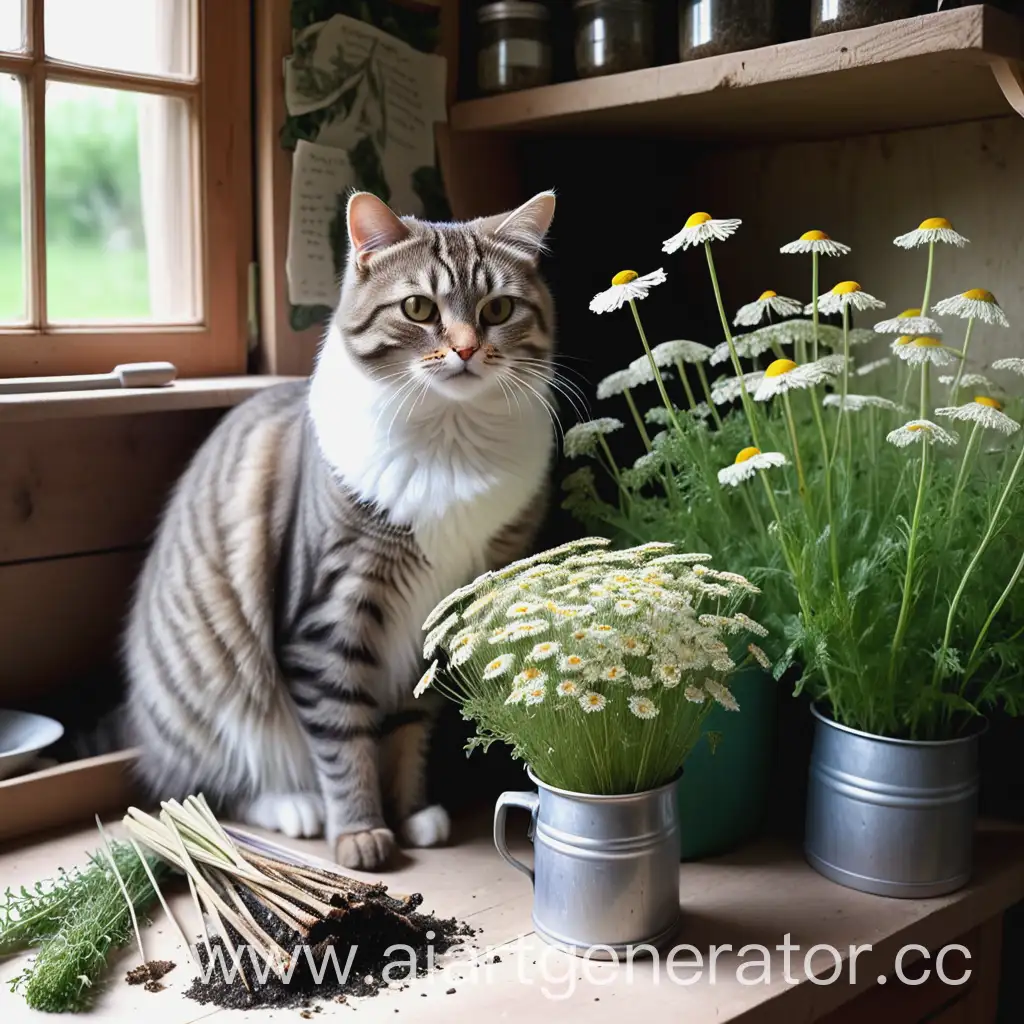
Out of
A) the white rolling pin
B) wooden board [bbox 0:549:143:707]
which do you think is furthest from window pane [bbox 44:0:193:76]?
wooden board [bbox 0:549:143:707]

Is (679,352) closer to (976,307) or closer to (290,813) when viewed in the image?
(976,307)

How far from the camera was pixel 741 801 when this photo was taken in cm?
123

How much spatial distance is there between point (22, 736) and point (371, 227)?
763 mm

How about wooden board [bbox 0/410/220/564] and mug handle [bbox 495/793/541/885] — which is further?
wooden board [bbox 0/410/220/564]

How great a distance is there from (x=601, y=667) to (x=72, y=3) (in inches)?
43.1

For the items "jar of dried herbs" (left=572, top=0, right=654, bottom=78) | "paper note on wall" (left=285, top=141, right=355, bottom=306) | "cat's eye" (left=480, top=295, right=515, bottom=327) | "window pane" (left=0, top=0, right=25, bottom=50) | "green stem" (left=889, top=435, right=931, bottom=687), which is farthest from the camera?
"paper note on wall" (left=285, top=141, right=355, bottom=306)

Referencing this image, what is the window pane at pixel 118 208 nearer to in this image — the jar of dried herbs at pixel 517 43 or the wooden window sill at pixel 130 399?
the wooden window sill at pixel 130 399

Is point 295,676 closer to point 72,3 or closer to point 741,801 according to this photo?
point 741,801

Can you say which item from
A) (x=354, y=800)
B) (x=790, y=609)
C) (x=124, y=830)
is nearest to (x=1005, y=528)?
(x=790, y=609)

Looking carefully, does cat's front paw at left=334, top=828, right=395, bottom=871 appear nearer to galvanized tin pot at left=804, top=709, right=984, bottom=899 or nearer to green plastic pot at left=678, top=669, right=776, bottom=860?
green plastic pot at left=678, top=669, right=776, bottom=860

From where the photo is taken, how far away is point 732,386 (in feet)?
4.17

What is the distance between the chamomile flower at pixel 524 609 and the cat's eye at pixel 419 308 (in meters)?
0.39

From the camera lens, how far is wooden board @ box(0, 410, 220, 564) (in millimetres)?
1485

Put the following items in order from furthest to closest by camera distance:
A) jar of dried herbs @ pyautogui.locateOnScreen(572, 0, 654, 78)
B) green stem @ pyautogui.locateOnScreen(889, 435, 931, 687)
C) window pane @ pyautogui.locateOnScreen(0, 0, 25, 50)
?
jar of dried herbs @ pyautogui.locateOnScreen(572, 0, 654, 78) → window pane @ pyautogui.locateOnScreen(0, 0, 25, 50) → green stem @ pyautogui.locateOnScreen(889, 435, 931, 687)
